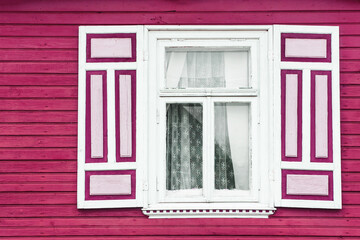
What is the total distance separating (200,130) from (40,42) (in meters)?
1.57

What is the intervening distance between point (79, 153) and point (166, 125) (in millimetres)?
771

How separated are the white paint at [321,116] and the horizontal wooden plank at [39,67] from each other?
6.74 feet

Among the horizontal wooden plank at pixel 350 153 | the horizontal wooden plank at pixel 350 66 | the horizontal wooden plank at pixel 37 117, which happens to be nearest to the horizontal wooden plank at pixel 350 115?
the horizontal wooden plank at pixel 350 153

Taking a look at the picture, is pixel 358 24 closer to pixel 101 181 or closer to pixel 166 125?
pixel 166 125

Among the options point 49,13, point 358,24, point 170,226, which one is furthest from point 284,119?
point 49,13

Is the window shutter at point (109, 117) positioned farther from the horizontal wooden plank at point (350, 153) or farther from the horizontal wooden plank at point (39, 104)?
the horizontal wooden plank at point (350, 153)

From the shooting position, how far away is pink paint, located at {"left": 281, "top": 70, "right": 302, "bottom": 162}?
3689 millimetres

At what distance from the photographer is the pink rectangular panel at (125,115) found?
3701mm

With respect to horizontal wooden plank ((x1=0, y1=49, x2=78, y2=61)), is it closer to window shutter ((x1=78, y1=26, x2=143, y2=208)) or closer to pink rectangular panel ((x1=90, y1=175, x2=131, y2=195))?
window shutter ((x1=78, y1=26, x2=143, y2=208))

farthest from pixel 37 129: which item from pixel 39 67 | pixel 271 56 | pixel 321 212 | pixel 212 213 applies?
pixel 321 212

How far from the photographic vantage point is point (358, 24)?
3799mm

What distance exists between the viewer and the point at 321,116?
369 cm

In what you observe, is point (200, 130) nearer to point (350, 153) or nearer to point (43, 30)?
point (350, 153)

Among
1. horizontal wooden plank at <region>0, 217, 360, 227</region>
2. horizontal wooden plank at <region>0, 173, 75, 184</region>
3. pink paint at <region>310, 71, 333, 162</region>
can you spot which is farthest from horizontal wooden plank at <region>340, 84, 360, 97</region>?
horizontal wooden plank at <region>0, 173, 75, 184</region>
